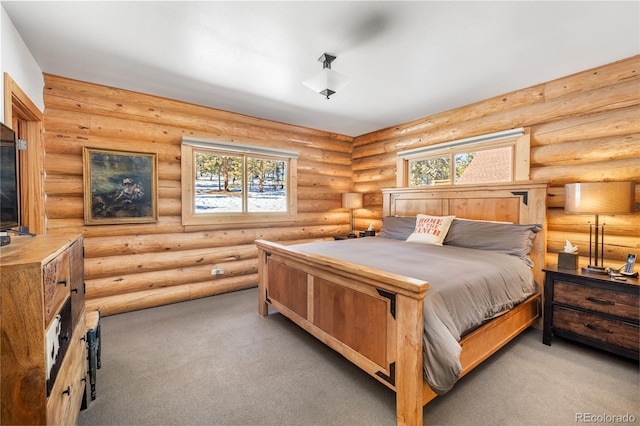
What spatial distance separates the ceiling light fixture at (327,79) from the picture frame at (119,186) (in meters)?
2.20

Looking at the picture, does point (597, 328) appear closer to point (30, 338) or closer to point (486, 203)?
point (486, 203)

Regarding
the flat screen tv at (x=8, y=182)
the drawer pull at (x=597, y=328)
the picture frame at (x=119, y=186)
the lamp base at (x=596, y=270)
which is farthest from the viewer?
the picture frame at (x=119, y=186)

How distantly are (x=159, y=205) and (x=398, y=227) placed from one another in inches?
124

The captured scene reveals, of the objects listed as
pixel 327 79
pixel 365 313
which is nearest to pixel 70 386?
pixel 365 313

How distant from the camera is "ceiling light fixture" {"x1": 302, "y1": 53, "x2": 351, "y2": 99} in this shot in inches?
98.3

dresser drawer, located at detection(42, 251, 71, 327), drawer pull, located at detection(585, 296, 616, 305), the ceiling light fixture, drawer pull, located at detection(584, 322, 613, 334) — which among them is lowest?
drawer pull, located at detection(584, 322, 613, 334)

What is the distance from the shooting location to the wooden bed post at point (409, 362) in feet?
5.17

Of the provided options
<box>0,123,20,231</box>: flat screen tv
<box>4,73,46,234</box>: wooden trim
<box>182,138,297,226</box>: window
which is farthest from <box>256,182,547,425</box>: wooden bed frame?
<box>4,73,46,234</box>: wooden trim

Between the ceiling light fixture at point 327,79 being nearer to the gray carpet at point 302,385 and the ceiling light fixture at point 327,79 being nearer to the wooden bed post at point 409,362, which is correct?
the wooden bed post at point 409,362

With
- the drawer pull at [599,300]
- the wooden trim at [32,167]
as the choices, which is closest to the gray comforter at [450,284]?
the drawer pull at [599,300]

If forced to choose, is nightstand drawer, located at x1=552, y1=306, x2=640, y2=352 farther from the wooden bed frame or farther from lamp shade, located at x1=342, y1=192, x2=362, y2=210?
lamp shade, located at x1=342, y1=192, x2=362, y2=210

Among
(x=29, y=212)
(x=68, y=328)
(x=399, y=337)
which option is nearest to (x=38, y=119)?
(x=29, y=212)

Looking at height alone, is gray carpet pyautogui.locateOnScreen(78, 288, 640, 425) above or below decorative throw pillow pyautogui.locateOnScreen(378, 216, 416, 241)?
below

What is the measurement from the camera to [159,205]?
3.55 metres
